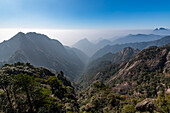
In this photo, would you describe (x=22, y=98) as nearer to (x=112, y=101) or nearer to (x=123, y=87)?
(x=112, y=101)

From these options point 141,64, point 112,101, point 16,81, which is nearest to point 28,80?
point 16,81

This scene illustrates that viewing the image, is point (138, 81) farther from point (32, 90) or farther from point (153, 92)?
point (32, 90)

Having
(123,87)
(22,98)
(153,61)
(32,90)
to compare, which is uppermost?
(32,90)

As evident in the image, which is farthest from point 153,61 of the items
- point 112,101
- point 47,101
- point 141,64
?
point 47,101

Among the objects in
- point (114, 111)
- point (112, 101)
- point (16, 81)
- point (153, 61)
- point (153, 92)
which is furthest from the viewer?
point (153, 61)

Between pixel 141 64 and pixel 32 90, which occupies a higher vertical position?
pixel 32 90

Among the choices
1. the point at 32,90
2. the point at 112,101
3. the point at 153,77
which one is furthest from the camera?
the point at 153,77

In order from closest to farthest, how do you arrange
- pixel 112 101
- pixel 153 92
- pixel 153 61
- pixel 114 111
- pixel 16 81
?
pixel 16 81
pixel 114 111
pixel 112 101
pixel 153 92
pixel 153 61

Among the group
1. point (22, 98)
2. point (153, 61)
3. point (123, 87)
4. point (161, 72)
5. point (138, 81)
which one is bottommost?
point (123, 87)

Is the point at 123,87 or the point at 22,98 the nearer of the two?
the point at 22,98
